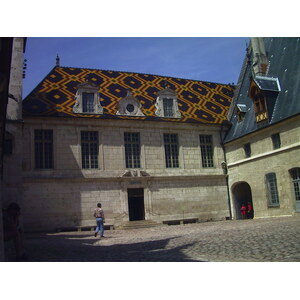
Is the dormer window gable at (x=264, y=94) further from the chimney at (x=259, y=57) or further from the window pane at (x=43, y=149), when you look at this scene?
the window pane at (x=43, y=149)

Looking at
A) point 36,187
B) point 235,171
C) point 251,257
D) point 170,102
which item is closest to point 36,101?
point 36,187

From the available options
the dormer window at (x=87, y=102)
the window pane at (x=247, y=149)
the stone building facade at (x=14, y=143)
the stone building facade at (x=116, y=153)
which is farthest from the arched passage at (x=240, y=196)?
the stone building facade at (x=14, y=143)

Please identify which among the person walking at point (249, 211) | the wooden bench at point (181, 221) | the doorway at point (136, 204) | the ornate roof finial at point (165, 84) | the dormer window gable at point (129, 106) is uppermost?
the ornate roof finial at point (165, 84)

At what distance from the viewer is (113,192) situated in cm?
1711

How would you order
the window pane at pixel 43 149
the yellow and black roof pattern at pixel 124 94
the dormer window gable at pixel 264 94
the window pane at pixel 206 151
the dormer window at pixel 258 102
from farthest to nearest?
the window pane at pixel 206 151
the yellow and black roof pattern at pixel 124 94
the dormer window at pixel 258 102
the dormer window gable at pixel 264 94
the window pane at pixel 43 149

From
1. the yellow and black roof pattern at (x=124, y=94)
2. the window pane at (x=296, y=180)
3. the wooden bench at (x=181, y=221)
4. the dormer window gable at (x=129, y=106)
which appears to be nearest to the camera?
the window pane at (x=296, y=180)

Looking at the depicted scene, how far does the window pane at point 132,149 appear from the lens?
58.4 ft

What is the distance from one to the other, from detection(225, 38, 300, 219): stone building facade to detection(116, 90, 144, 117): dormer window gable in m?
5.08

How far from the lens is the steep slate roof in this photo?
15.8 m

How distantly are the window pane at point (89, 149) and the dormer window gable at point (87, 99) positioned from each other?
3.74 feet

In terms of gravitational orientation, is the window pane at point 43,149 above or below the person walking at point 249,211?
above

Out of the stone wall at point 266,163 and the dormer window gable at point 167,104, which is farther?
the dormer window gable at point 167,104

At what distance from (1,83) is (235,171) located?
14.1 m

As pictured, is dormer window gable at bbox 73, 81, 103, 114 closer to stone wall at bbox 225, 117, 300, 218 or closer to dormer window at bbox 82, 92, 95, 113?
dormer window at bbox 82, 92, 95, 113
